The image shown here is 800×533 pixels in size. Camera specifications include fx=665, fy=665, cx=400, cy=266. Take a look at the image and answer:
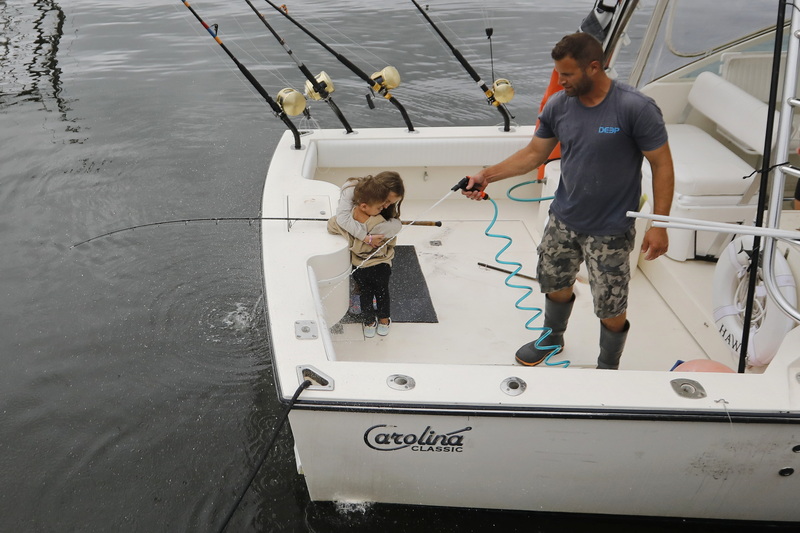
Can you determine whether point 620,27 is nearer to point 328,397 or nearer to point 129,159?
point 328,397

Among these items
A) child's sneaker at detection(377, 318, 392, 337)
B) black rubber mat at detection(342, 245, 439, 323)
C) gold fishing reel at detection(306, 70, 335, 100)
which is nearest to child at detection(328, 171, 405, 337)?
child's sneaker at detection(377, 318, 392, 337)

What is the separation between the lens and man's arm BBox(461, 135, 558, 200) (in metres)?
2.42

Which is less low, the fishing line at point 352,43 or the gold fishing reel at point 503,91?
the gold fishing reel at point 503,91

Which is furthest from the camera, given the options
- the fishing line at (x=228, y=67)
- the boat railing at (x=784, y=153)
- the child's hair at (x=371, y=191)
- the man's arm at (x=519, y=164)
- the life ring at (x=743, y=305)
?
Result: the fishing line at (x=228, y=67)

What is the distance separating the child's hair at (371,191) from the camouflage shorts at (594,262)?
2.08 feet

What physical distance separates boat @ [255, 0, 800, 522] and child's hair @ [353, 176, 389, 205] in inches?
9.5

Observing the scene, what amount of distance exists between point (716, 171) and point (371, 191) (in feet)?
5.27

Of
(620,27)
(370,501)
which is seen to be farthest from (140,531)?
(620,27)

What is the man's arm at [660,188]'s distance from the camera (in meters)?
2.07

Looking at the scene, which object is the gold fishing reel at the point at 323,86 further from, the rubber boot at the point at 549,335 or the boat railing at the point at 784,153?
the boat railing at the point at 784,153

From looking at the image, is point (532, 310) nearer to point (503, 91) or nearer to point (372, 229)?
point (372, 229)

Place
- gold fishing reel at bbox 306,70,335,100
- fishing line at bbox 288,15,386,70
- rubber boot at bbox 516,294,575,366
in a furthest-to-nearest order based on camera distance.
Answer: fishing line at bbox 288,15,386,70, gold fishing reel at bbox 306,70,335,100, rubber boot at bbox 516,294,575,366

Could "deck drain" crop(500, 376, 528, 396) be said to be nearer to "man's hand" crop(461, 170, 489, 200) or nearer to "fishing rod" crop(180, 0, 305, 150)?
"man's hand" crop(461, 170, 489, 200)

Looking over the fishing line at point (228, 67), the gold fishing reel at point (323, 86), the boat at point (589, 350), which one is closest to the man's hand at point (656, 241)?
the boat at point (589, 350)
